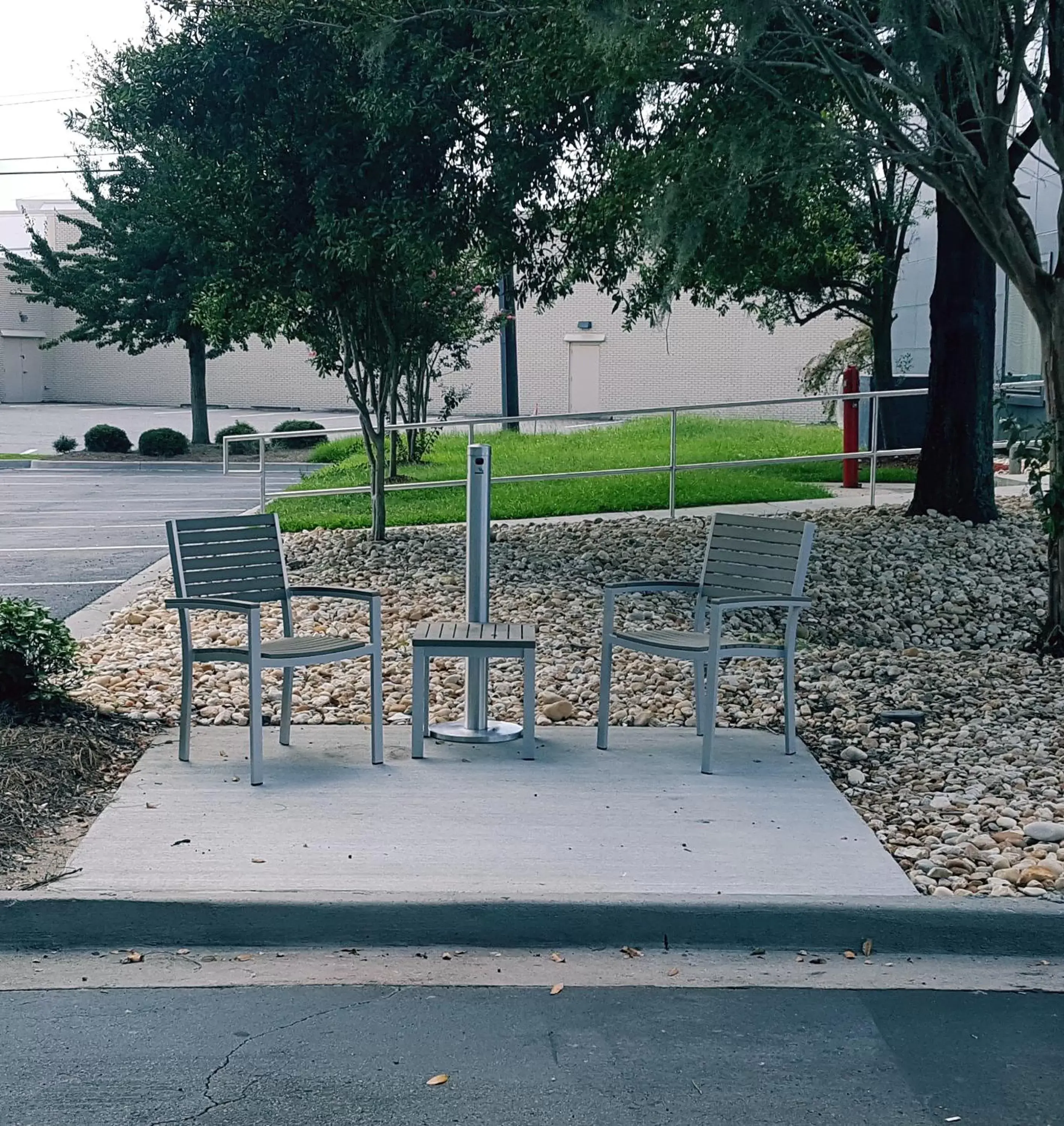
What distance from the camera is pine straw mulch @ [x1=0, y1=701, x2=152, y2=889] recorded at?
5.25m

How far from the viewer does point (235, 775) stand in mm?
6250

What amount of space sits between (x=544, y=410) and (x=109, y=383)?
17.4 metres

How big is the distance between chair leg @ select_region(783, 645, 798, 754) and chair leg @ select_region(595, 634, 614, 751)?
800 millimetres

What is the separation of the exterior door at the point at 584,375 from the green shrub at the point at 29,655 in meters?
40.3

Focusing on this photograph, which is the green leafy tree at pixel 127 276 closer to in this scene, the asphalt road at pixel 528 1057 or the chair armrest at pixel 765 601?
the chair armrest at pixel 765 601

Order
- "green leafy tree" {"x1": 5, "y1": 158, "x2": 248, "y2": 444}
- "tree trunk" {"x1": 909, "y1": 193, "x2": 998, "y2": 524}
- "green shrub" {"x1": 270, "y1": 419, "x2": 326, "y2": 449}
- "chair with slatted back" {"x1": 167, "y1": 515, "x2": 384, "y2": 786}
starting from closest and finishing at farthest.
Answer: "chair with slatted back" {"x1": 167, "y1": 515, "x2": 384, "y2": 786}
"tree trunk" {"x1": 909, "y1": 193, "x2": 998, "y2": 524}
"green leafy tree" {"x1": 5, "y1": 158, "x2": 248, "y2": 444}
"green shrub" {"x1": 270, "y1": 419, "x2": 326, "y2": 449}

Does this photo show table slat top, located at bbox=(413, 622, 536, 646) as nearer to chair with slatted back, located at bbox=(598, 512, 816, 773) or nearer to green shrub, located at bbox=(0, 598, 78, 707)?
chair with slatted back, located at bbox=(598, 512, 816, 773)

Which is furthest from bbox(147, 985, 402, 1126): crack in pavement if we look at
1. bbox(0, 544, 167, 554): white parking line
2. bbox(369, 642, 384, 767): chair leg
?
bbox(0, 544, 167, 554): white parking line

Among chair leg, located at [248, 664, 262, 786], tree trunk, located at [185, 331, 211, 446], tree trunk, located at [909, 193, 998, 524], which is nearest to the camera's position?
chair leg, located at [248, 664, 262, 786]

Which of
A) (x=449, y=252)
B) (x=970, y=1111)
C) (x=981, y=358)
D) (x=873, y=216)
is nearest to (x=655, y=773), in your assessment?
(x=970, y=1111)

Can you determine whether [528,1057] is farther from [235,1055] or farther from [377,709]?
[377,709]

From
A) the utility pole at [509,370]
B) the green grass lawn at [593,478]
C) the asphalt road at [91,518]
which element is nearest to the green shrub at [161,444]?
the asphalt road at [91,518]

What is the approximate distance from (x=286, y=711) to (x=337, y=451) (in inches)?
842

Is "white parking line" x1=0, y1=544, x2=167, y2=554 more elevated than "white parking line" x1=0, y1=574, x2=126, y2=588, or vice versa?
"white parking line" x1=0, y1=574, x2=126, y2=588
